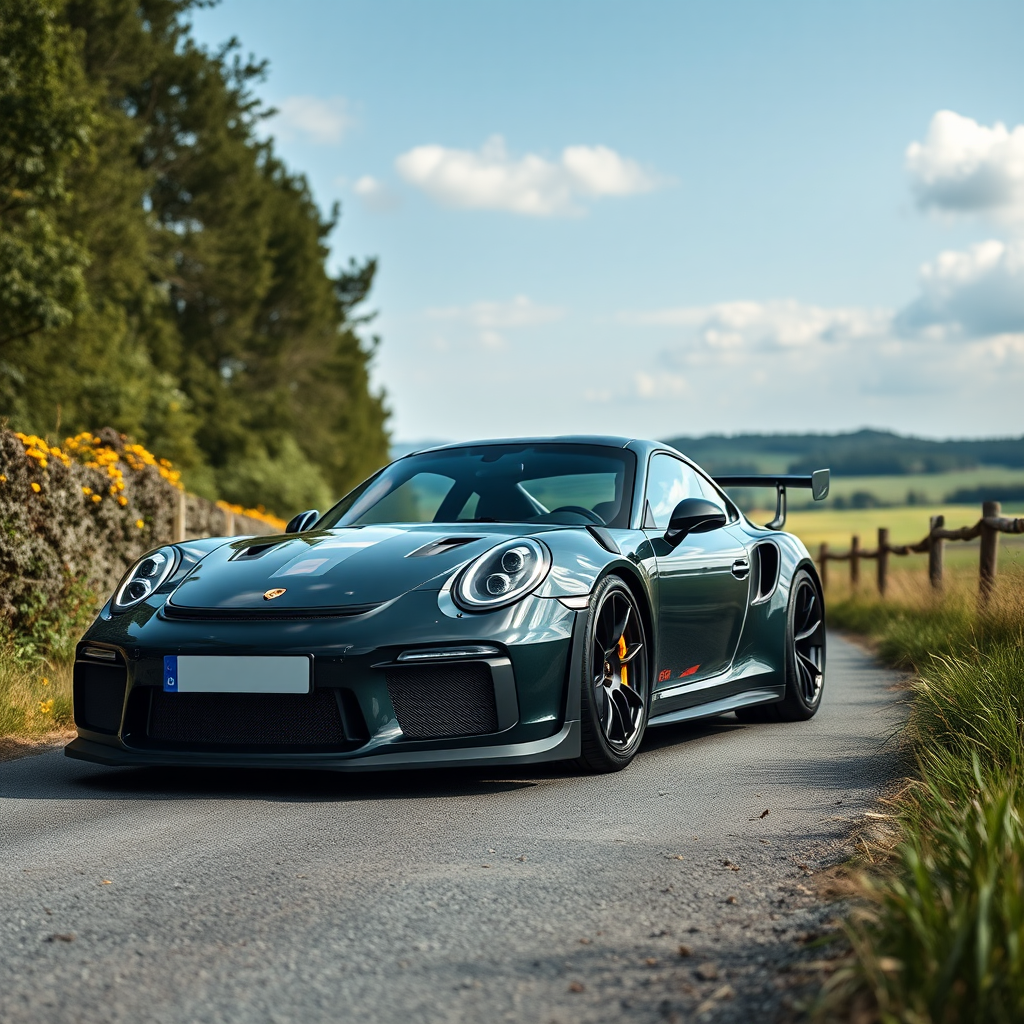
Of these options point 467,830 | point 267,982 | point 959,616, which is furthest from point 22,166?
point 267,982

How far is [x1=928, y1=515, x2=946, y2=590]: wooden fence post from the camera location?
14.3 metres

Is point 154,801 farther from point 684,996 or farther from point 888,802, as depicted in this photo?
point 684,996

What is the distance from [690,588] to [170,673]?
2.41 metres

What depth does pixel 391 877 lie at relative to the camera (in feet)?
12.5

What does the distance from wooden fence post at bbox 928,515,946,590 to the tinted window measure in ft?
25.1

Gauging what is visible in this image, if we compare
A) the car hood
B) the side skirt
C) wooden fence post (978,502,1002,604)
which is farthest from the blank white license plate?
wooden fence post (978,502,1002,604)

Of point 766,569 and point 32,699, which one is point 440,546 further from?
point 32,699

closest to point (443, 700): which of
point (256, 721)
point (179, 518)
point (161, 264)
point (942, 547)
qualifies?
point (256, 721)

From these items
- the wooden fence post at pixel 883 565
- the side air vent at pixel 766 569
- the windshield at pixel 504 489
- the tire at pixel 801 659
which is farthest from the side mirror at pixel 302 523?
the wooden fence post at pixel 883 565

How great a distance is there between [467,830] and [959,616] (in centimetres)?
706

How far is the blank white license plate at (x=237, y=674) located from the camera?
492cm

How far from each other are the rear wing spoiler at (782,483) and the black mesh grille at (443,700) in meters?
3.37

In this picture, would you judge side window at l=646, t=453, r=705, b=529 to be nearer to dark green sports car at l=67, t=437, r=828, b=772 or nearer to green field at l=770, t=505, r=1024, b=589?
dark green sports car at l=67, t=437, r=828, b=772

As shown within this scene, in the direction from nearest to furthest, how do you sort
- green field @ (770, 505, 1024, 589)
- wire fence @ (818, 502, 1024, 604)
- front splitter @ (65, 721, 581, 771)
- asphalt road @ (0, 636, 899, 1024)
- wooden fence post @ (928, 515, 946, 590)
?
asphalt road @ (0, 636, 899, 1024) < front splitter @ (65, 721, 581, 771) < wire fence @ (818, 502, 1024, 604) < wooden fence post @ (928, 515, 946, 590) < green field @ (770, 505, 1024, 589)
